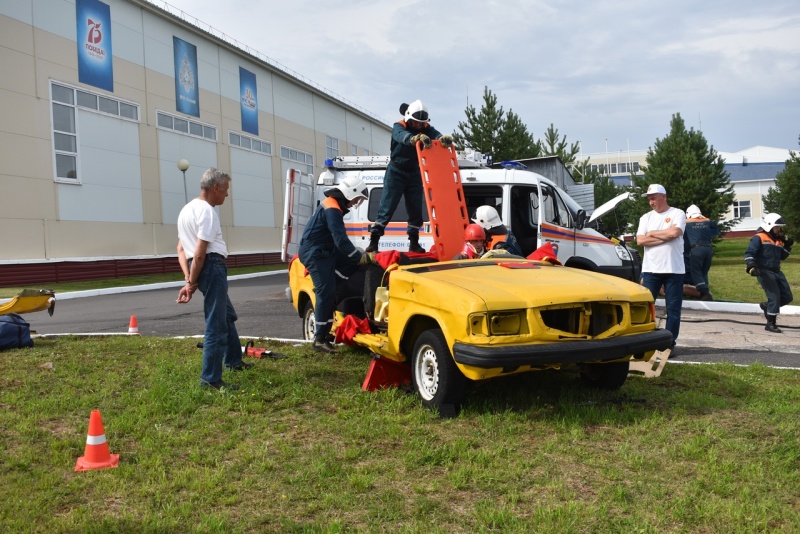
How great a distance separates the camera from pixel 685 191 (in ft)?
97.7

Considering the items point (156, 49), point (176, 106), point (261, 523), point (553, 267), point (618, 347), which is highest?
point (156, 49)

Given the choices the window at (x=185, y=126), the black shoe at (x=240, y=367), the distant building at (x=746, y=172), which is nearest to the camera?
the black shoe at (x=240, y=367)

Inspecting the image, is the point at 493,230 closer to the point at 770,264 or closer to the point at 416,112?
the point at 416,112

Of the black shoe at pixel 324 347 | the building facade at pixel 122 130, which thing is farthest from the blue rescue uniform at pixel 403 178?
the building facade at pixel 122 130

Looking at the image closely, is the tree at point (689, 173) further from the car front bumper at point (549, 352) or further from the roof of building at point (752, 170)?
the roof of building at point (752, 170)

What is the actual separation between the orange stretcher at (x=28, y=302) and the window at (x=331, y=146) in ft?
108

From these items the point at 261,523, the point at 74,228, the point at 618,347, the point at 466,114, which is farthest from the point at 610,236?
the point at 466,114

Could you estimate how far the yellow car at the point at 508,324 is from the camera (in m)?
4.37

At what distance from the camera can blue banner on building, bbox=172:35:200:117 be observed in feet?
90.3

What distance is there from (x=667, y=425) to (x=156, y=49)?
2639cm

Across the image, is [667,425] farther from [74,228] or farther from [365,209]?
[74,228]

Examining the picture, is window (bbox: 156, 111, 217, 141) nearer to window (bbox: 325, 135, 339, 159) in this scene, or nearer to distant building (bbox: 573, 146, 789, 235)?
window (bbox: 325, 135, 339, 159)

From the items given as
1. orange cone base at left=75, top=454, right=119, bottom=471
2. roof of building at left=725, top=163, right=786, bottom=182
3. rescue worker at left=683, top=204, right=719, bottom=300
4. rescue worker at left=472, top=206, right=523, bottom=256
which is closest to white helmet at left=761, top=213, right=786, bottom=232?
rescue worker at left=683, top=204, right=719, bottom=300

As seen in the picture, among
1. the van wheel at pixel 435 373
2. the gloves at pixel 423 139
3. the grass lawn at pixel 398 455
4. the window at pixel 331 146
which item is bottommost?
the grass lawn at pixel 398 455
